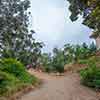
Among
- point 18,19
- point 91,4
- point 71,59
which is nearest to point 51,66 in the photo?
point 71,59

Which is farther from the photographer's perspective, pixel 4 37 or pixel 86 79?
pixel 4 37

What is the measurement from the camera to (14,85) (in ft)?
63.2

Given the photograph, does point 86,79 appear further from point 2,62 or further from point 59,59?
point 59,59

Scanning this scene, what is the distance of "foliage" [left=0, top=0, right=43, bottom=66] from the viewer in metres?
38.7

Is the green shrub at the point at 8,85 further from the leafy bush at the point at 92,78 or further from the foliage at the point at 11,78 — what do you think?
the leafy bush at the point at 92,78

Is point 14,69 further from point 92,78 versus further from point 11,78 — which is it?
point 92,78

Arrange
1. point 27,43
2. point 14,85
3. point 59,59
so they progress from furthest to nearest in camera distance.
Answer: point 59,59
point 27,43
point 14,85

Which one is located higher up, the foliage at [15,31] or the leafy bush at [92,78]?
the foliage at [15,31]

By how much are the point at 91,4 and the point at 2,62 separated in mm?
10863

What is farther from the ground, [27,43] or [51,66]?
[27,43]

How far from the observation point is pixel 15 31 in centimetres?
4100

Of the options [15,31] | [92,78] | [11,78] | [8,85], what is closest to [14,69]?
[11,78]

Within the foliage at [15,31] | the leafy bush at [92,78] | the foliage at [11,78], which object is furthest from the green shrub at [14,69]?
the foliage at [15,31]

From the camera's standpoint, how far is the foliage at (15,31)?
38.7 metres
